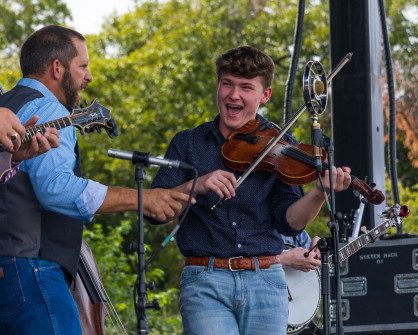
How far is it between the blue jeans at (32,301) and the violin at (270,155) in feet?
3.48

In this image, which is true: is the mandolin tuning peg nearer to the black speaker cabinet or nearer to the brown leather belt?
the brown leather belt

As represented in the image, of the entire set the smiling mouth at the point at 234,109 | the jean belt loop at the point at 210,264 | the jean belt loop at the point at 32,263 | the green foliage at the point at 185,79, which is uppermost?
the green foliage at the point at 185,79

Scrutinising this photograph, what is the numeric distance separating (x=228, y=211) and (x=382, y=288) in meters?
2.41

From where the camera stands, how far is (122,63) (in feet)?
68.0

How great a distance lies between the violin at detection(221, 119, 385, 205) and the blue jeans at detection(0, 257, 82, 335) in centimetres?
106

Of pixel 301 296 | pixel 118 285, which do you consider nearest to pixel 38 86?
pixel 301 296

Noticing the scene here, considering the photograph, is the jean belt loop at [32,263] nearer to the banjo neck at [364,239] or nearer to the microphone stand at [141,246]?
the microphone stand at [141,246]

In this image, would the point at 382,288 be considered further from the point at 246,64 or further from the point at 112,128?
the point at 112,128

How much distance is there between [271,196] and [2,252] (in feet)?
4.37

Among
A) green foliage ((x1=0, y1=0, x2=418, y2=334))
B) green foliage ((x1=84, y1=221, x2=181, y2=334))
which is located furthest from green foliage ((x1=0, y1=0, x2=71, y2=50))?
green foliage ((x1=84, y1=221, x2=181, y2=334))

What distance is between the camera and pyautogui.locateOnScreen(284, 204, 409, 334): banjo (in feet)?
18.7

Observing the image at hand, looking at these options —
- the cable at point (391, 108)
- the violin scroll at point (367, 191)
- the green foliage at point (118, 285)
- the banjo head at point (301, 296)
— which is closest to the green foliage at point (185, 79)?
the green foliage at point (118, 285)

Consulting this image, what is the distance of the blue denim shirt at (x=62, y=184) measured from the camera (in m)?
3.60

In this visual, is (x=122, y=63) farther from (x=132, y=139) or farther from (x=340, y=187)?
(x=340, y=187)
